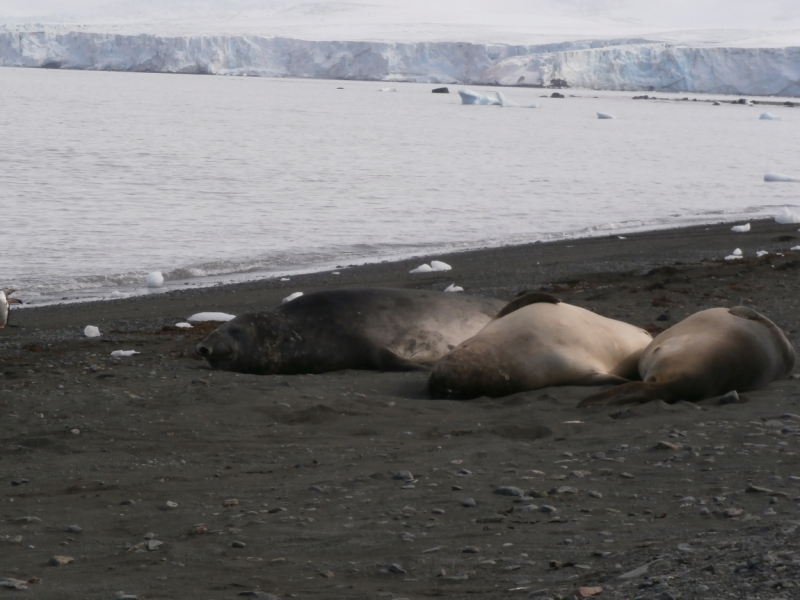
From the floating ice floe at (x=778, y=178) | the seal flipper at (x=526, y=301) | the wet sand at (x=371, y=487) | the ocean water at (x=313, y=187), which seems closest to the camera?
the wet sand at (x=371, y=487)

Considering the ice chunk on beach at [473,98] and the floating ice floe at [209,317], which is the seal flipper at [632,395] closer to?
the floating ice floe at [209,317]

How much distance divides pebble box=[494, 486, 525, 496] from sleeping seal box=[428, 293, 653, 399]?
1.72 metres

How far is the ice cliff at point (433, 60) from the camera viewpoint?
67625mm

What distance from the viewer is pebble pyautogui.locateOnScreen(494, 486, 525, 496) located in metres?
3.03

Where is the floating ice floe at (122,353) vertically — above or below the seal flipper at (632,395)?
below

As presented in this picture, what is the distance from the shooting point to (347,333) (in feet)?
18.7

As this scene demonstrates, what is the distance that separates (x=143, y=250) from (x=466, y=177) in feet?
35.7

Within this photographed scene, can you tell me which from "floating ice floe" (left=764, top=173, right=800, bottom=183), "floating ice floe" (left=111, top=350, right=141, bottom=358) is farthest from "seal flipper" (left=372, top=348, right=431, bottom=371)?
"floating ice floe" (left=764, top=173, right=800, bottom=183)

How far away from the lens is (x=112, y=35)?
255 ft

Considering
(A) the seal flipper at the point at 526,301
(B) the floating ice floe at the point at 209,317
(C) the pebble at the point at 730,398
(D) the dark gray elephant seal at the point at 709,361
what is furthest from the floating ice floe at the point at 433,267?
(C) the pebble at the point at 730,398

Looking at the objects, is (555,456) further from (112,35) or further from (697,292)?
(112,35)

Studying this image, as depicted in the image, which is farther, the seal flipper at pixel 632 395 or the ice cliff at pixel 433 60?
the ice cliff at pixel 433 60

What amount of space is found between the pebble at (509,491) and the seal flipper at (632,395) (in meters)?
1.36

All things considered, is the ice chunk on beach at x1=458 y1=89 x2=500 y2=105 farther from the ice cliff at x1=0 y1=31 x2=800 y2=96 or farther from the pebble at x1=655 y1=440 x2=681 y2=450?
the pebble at x1=655 y1=440 x2=681 y2=450
